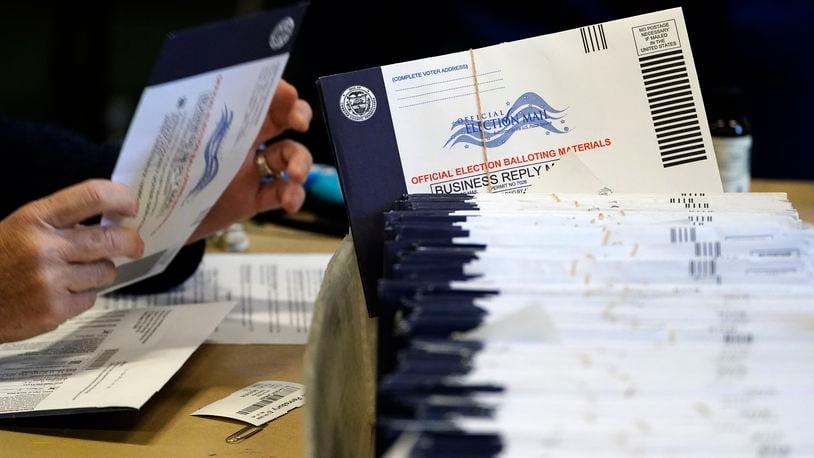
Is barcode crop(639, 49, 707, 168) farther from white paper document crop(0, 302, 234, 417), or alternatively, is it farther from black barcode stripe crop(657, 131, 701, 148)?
white paper document crop(0, 302, 234, 417)

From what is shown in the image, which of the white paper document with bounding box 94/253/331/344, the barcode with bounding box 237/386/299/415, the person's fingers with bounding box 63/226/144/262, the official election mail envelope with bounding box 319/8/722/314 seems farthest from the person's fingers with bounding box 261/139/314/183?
the official election mail envelope with bounding box 319/8/722/314

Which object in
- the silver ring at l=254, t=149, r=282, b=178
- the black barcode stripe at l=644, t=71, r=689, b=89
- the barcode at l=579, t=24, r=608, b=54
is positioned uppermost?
the silver ring at l=254, t=149, r=282, b=178

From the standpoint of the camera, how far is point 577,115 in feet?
2.19

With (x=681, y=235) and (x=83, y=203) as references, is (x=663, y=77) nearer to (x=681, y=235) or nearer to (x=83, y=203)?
(x=681, y=235)

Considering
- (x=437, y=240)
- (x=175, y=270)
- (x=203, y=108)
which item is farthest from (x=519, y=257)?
(x=175, y=270)

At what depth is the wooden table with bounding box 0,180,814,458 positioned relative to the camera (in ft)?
2.30

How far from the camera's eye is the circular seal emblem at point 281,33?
32.9 inches

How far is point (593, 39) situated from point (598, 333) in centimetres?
28

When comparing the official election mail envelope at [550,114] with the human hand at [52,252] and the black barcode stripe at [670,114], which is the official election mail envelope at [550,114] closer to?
the black barcode stripe at [670,114]

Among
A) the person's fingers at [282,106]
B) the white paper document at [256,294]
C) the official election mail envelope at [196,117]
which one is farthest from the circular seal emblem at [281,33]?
the white paper document at [256,294]

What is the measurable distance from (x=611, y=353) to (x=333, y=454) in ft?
0.60

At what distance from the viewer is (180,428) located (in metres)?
0.74

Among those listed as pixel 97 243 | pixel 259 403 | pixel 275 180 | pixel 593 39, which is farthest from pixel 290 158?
pixel 593 39

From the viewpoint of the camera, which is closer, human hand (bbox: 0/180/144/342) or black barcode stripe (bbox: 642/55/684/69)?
black barcode stripe (bbox: 642/55/684/69)
